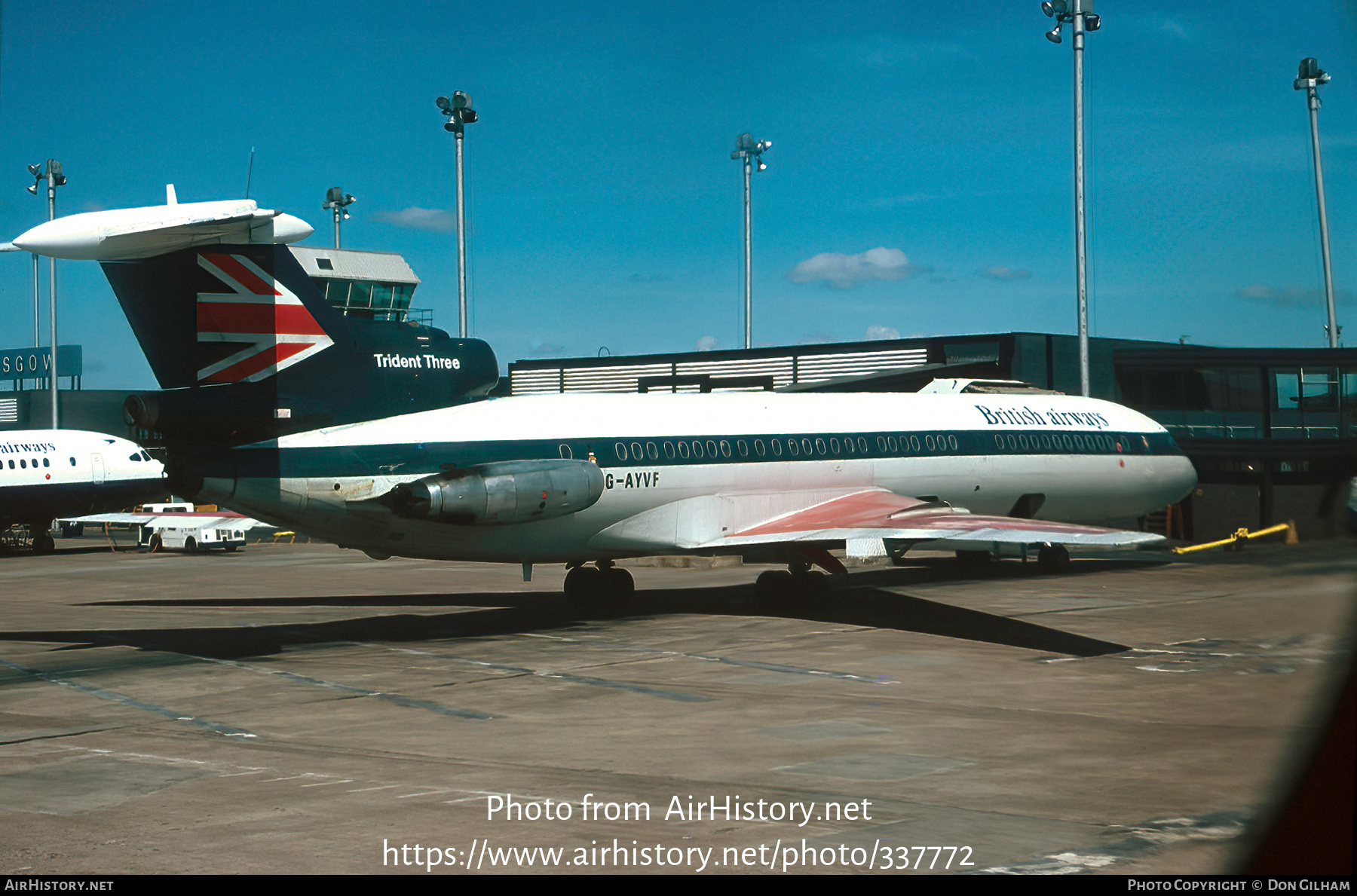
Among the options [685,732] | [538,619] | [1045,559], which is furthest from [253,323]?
[1045,559]

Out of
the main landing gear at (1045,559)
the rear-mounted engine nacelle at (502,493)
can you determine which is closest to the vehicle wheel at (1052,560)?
the main landing gear at (1045,559)

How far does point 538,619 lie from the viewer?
69.7ft

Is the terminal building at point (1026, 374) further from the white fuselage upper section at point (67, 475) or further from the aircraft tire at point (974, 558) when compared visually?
the aircraft tire at point (974, 558)

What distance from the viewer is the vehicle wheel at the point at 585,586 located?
74.7 ft

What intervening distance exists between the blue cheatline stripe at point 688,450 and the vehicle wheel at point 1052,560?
2.53 meters

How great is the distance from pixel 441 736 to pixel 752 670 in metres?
4.92

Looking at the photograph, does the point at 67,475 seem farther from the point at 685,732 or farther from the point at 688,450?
the point at 685,732

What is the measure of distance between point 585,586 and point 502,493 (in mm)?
4713

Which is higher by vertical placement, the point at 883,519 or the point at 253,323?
the point at 253,323

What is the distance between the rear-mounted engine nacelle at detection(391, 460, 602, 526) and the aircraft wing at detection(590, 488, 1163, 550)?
1261 mm

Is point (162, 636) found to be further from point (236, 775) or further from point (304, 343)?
point (236, 775)

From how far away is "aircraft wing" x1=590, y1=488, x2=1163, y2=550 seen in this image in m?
18.9

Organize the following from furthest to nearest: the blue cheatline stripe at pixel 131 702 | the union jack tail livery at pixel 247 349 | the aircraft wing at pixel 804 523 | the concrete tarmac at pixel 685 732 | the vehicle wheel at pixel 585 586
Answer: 1. the vehicle wheel at pixel 585 586
2. the aircraft wing at pixel 804 523
3. the union jack tail livery at pixel 247 349
4. the blue cheatline stripe at pixel 131 702
5. the concrete tarmac at pixel 685 732
